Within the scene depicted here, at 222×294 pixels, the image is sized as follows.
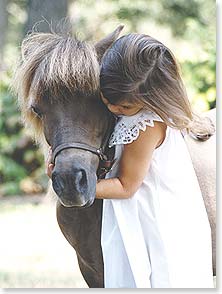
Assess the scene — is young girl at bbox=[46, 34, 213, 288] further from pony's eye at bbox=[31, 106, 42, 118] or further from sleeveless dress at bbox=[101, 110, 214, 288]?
A: pony's eye at bbox=[31, 106, 42, 118]

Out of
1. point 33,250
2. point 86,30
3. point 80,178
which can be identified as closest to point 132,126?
point 80,178

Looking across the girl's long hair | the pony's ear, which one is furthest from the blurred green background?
the girl's long hair

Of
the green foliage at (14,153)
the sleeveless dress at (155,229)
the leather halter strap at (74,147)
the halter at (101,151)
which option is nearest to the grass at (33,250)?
the green foliage at (14,153)

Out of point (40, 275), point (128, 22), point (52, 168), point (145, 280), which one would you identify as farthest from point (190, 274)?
point (128, 22)

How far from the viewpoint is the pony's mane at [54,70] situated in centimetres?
176

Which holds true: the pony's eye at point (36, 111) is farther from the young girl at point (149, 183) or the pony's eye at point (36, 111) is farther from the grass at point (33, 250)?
the grass at point (33, 250)

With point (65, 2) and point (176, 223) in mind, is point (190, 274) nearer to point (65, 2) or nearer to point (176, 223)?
point (176, 223)

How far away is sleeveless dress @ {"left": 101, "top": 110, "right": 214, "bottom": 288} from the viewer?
186cm

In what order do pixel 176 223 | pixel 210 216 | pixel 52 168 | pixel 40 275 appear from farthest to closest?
pixel 40 275
pixel 210 216
pixel 176 223
pixel 52 168

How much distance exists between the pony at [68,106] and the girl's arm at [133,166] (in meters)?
0.06

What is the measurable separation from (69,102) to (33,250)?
2.61 meters

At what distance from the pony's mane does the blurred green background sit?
9.86ft

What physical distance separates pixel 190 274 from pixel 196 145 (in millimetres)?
554

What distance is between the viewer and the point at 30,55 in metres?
1.86
